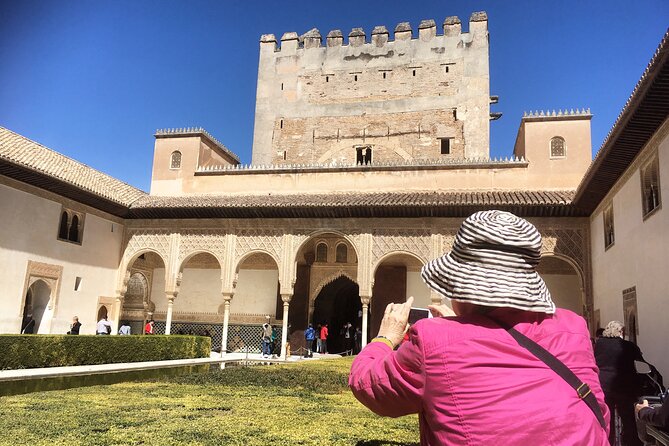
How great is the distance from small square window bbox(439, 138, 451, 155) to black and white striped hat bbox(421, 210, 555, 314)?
70.9ft

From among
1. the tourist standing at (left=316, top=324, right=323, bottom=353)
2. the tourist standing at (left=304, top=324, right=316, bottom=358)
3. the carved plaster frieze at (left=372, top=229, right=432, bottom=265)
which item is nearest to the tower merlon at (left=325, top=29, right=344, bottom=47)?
the carved plaster frieze at (left=372, top=229, right=432, bottom=265)

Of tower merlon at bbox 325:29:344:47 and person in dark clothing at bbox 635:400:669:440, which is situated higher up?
tower merlon at bbox 325:29:344:47

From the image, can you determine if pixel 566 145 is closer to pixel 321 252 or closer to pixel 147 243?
pixel 321 252

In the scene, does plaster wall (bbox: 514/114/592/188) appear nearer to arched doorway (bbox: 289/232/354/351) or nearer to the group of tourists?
arched doorway (bbox: 289/232/354/351)

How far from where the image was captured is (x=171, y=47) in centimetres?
1316

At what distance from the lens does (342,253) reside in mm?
19234

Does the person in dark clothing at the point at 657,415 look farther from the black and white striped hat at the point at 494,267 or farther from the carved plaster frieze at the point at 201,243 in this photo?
the carved plaster frieze at the point at 201,243

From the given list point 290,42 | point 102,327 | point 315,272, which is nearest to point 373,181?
point 315,272

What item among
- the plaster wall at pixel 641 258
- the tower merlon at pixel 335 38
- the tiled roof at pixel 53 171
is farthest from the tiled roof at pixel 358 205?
the tower merlon at pixel 335 38

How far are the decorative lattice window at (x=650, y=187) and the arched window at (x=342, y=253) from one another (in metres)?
10.6

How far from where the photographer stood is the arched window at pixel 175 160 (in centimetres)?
2012

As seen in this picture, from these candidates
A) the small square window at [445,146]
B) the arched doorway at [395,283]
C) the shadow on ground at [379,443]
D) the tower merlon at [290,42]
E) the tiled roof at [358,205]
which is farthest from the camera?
the tower merlon at [290,42]

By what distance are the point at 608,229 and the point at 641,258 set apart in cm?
310

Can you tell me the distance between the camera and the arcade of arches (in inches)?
637
